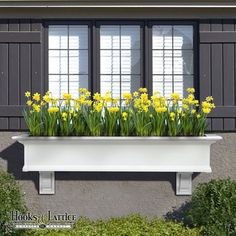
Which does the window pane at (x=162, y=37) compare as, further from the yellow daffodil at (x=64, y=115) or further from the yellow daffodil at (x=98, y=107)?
the yellow daffodil at (x=64, y=115)

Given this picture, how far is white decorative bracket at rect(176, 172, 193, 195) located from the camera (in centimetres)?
704

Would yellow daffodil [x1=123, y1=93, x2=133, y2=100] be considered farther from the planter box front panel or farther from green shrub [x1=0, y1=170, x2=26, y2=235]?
green shrub [x1=0, y1=170, x2=26, y2=235]

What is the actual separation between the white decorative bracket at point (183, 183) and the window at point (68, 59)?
1.95m

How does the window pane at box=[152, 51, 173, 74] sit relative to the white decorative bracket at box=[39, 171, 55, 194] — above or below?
above

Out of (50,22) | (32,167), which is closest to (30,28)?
(50,22)

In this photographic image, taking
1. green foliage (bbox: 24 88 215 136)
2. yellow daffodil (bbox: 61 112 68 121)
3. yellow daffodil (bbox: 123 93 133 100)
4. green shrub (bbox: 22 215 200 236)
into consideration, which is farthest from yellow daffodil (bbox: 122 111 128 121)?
green shrub (bbox: 22 215 200 236)

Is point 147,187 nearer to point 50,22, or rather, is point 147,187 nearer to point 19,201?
point 19,201

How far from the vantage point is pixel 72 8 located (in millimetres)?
7449

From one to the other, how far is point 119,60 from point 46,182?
6.95ft

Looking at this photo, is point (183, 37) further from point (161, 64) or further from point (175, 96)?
point (175, 96)

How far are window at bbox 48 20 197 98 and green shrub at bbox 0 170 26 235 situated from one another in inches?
64.0

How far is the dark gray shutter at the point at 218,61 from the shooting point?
24.1ft

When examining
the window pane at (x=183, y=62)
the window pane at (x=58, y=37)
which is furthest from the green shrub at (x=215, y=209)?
the window pane at (x=58, y=37)

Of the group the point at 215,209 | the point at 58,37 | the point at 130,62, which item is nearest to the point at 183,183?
the point at 215,209
